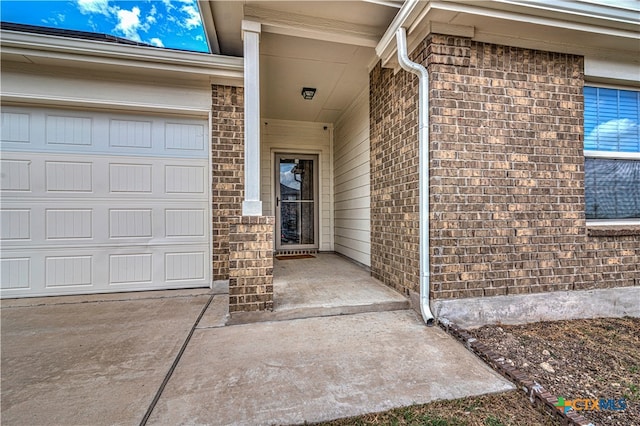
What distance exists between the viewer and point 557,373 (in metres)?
1.89

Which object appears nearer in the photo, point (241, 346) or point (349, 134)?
point (241, 346)

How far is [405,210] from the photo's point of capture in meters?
3.06

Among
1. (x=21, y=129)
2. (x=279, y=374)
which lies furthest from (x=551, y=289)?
(x=21, y=129)

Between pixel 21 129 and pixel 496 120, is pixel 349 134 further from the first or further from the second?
Answer: pixel 21 129

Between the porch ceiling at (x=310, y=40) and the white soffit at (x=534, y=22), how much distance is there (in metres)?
0.31

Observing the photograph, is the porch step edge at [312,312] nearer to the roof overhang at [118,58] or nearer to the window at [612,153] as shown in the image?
the window at [612,153]

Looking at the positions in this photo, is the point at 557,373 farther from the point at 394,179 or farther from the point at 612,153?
the point at 612,153

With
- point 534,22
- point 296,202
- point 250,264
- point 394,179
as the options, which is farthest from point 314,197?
point 534,22

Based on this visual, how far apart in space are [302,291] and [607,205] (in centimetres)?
359

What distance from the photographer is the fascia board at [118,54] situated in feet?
9.81

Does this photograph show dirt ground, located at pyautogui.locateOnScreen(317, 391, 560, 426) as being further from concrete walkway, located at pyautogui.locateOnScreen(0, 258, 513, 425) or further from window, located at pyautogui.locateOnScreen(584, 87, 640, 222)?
window, located at pyautogui.locateOnScreen(584, 87, 640, 222)

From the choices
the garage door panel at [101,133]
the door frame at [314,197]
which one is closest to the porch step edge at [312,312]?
the garage door panel at [101,133]

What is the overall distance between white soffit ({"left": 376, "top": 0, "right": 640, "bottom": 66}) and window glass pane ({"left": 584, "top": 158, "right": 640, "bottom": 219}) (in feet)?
4.02

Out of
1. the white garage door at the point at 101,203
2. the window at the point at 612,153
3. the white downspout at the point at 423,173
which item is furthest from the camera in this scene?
the white garage door at the point at 101,203
